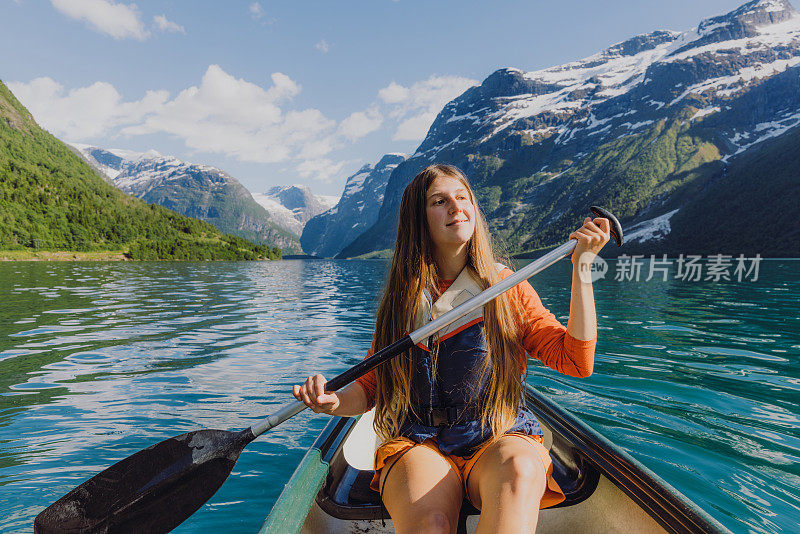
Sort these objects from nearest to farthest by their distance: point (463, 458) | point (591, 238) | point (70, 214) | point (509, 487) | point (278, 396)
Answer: point (509, 487) < point (591, 238) < point (463, 458) < point (278, 396) < point (70, 214)

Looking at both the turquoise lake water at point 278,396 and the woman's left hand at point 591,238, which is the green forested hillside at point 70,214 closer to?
the turquoise lake water at point 278,396

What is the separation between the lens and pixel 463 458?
2.66 metres

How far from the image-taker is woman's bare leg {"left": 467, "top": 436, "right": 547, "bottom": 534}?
2086 millimetres

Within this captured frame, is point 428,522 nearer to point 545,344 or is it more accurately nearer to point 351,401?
point 351,401

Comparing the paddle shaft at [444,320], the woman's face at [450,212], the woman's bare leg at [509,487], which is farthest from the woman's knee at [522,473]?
the woman's face at [450,212]

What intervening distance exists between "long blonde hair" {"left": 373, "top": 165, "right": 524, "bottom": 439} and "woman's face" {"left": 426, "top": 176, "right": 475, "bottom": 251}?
2.5 inches

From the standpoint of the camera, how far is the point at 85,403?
710 centimetres

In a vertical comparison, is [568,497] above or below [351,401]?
below

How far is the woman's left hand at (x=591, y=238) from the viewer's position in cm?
248

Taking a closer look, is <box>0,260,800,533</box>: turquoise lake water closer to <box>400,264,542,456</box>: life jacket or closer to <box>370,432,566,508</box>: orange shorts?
<box>370,432,566,508</box>: orange shorts

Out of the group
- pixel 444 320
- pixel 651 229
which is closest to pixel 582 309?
pixel 444 320

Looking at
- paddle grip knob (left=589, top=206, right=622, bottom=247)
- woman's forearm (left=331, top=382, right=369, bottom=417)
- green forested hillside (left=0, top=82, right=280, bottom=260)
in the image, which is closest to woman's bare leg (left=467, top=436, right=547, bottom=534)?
→ woman's forearm (left=331, top=382, right=369, bottom=417)

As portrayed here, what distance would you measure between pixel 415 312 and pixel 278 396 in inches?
219

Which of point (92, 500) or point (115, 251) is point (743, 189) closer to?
point (92, 500)
